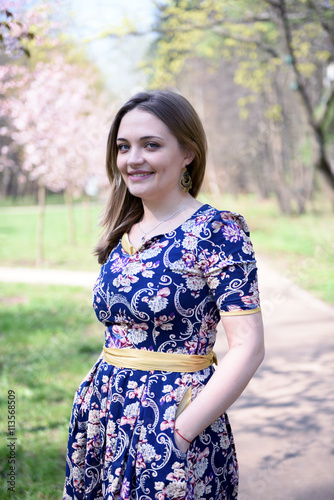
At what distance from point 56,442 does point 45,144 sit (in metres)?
11.1

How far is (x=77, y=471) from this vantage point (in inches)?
73.2

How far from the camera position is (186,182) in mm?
1884

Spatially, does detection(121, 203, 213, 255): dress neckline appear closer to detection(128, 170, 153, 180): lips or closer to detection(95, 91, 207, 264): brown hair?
detection(95, 91, 207, 264): brown hair

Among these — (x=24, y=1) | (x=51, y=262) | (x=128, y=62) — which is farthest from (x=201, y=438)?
(x=128, y=62)

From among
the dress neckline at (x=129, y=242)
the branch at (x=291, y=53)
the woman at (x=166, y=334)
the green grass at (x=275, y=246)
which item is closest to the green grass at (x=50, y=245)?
the green grass at (x=275, y=246)

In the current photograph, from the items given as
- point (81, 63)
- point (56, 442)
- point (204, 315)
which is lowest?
point (56, 442)

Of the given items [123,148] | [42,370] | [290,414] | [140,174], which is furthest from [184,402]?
[42,370]

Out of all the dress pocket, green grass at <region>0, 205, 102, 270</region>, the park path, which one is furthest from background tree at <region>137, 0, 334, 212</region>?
the dress pocket

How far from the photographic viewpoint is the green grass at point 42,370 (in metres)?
3.38

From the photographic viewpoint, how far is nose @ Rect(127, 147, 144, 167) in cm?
171

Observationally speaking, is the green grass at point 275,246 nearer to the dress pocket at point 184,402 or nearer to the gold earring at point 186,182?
the gold earring at point 186,182

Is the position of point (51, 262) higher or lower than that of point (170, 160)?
lower

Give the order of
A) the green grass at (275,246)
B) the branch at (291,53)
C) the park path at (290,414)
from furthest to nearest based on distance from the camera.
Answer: the green grass at (275,246) < the branch at (291,53) < the park path at (290,414)

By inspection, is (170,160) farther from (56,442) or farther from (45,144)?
(45,144)
